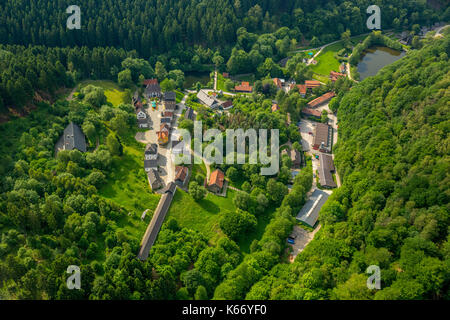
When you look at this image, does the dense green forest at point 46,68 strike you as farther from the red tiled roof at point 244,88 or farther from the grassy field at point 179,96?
the red tiled roof at point 244,88

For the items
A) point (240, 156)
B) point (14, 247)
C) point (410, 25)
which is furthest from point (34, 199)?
point (410, 25)

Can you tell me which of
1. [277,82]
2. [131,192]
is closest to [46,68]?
[131,192]

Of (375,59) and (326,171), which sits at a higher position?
Answer: (375,59)

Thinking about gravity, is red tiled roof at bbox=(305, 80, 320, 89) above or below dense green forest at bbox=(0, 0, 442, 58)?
below
